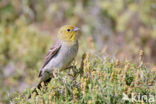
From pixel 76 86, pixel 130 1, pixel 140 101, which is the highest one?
pixel 130 1

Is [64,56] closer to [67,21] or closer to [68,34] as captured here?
[68,34]

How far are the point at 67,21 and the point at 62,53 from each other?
18.3ft

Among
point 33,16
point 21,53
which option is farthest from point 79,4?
point 21,53

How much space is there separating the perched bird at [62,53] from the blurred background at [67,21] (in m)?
1.97

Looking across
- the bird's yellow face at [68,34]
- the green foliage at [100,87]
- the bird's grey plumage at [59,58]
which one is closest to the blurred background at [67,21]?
the bird's grey plumage at [59,58]

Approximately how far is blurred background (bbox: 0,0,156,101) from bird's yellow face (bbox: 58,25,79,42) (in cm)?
217

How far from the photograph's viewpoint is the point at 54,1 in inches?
423

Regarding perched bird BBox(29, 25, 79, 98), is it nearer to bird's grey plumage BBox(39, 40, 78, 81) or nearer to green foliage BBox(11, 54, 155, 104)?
bird's grey plumage BBox(39, 40, 78, 81)

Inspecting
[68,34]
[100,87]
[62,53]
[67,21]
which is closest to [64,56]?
[62,53]

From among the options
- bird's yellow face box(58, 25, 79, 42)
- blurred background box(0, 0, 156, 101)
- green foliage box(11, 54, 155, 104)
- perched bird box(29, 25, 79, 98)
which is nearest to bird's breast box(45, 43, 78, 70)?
perched bird box(29, 25, 79, 98)

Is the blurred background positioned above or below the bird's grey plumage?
above

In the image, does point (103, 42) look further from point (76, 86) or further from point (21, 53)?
point (76, 86)

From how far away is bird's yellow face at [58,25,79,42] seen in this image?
530 cm

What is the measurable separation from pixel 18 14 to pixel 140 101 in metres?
8.21
